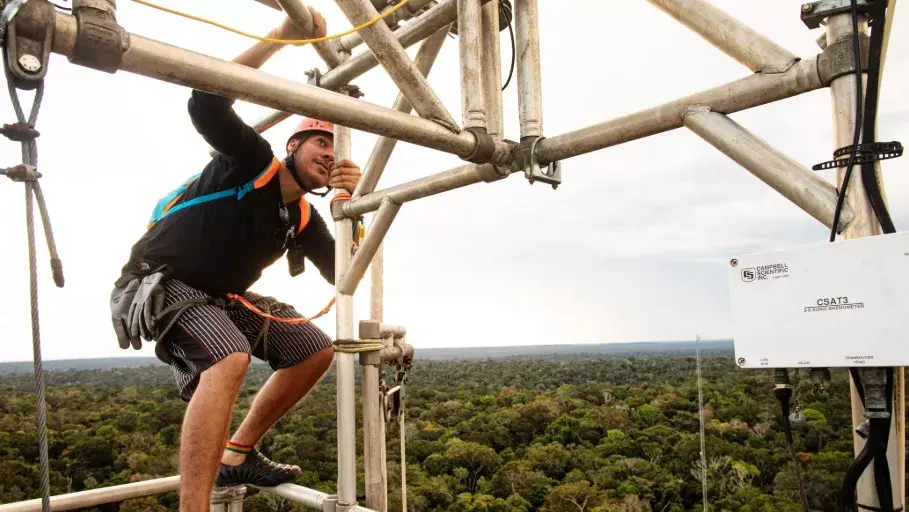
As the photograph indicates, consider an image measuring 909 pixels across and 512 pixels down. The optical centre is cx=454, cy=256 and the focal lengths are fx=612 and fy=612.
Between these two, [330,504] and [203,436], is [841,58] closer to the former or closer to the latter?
[203,436]

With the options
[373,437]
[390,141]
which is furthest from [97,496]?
[390,141]

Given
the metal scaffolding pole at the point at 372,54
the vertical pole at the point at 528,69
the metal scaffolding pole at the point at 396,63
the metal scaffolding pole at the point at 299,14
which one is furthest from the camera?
the metal scaffolding pole at the point at 372,54

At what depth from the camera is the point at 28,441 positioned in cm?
4053

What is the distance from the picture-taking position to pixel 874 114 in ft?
4.73

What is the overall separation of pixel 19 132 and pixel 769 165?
1.82 metres

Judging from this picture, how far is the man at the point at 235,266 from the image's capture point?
2271 mm

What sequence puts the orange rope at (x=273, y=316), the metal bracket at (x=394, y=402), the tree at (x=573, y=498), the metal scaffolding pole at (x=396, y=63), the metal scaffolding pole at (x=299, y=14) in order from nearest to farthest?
the metal scaffolding pole at (x=396, y=63) → the metal scaffolding pole at (x=299, y=14) → the orange rope at (x=273, y=316) → the metal bracket at (x=394, y=402) → the tree at (x=573, y=498)

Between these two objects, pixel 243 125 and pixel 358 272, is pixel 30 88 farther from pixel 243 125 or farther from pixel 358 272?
pixel 358 272

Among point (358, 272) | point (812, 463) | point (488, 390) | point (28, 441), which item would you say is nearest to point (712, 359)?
point (488, 390)

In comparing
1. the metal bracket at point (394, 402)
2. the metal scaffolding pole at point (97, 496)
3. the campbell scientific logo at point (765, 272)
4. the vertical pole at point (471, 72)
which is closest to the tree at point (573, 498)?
the metal scaffolding pole at point (97, 496)

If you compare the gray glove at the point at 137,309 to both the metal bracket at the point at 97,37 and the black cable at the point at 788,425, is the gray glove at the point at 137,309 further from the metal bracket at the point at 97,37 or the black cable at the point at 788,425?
the black cable at the point at 788,425

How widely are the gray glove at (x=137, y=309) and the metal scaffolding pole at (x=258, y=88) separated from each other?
3.60 ft

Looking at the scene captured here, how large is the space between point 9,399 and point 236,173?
210ft

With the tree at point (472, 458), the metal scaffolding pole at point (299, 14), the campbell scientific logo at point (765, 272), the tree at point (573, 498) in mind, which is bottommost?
the tree at point (573, 498)
